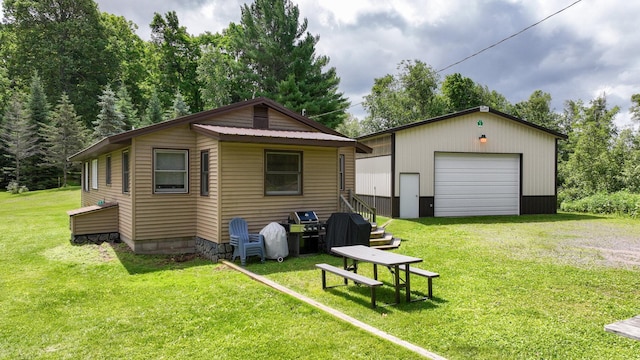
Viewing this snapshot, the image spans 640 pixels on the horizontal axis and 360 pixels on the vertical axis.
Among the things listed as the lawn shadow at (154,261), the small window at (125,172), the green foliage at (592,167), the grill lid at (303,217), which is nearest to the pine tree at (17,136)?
the small window at (125,172)

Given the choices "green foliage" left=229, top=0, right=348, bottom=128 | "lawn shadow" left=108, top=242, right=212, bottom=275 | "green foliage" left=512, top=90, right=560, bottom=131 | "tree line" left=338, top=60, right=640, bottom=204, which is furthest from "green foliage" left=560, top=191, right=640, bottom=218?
"green foliage" left=512, top=90, right=560, bottom=131

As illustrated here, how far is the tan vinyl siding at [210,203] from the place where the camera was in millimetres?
8266

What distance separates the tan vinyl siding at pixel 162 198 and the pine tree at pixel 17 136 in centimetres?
2798

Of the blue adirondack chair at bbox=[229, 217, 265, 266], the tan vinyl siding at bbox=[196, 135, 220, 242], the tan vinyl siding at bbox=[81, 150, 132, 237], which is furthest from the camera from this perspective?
the tan vinyl siding at bbox=[81, 150, 132, 237]

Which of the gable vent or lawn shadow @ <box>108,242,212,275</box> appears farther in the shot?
the gable vent

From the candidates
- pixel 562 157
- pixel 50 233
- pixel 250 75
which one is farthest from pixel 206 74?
pixel 562 157

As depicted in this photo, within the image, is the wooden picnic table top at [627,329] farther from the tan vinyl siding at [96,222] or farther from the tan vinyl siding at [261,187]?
the tan vinyl siding at [96,222]

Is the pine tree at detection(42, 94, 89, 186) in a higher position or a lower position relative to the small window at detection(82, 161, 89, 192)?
higher

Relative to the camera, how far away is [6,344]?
13.2ft

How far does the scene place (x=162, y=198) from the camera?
886 cm

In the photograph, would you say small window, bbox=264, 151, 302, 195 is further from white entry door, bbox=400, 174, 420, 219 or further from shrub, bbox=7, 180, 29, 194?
shrub, bbox=7, 180, 29, 194

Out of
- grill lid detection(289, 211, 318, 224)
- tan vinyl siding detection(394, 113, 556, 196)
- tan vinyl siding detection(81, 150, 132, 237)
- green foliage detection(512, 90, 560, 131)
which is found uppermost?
green foliage detection(512, 90, 560, 131)

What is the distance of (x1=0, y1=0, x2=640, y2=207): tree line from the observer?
25.5 metres

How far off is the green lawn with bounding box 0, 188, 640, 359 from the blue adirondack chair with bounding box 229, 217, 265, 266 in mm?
319
